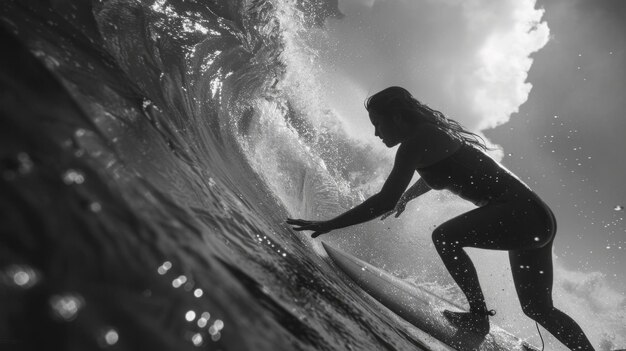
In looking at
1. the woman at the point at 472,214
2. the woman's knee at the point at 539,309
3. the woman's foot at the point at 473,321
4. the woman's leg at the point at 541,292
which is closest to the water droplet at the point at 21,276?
the woman at the point at 472,214

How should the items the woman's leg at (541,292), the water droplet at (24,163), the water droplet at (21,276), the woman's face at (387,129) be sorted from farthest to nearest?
the woman's face at (387,129)
the woman's leg at (541,292)
the water droplet at (24,163)
the water droplet at (21,276)

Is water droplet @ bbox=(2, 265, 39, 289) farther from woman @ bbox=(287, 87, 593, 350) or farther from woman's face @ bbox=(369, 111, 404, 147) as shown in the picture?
woman's face @ bbox=(369, 111, 404, 147)

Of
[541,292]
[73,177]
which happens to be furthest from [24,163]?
[541,292]

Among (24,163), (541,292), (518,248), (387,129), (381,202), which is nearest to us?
(24,163)

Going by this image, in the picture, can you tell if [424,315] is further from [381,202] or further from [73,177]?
[73,177]

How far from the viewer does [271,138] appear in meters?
5.55

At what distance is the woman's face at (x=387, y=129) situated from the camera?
238 cm

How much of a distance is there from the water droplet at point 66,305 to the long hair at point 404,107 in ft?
7.51

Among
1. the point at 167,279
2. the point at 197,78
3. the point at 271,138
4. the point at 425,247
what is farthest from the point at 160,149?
the point at 425,247

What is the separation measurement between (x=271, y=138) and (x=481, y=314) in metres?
4.14

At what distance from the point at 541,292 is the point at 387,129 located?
5.25 ft

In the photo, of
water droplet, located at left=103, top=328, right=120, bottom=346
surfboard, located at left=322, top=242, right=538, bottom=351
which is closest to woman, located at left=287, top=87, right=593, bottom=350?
surfboard, located at left=322, top=242, right=538, bottom=351

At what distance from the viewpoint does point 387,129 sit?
2.43 metres

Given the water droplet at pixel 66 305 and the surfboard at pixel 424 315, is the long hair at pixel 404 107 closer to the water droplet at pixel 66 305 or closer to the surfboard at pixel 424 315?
the surfboard at pixel 424 315
